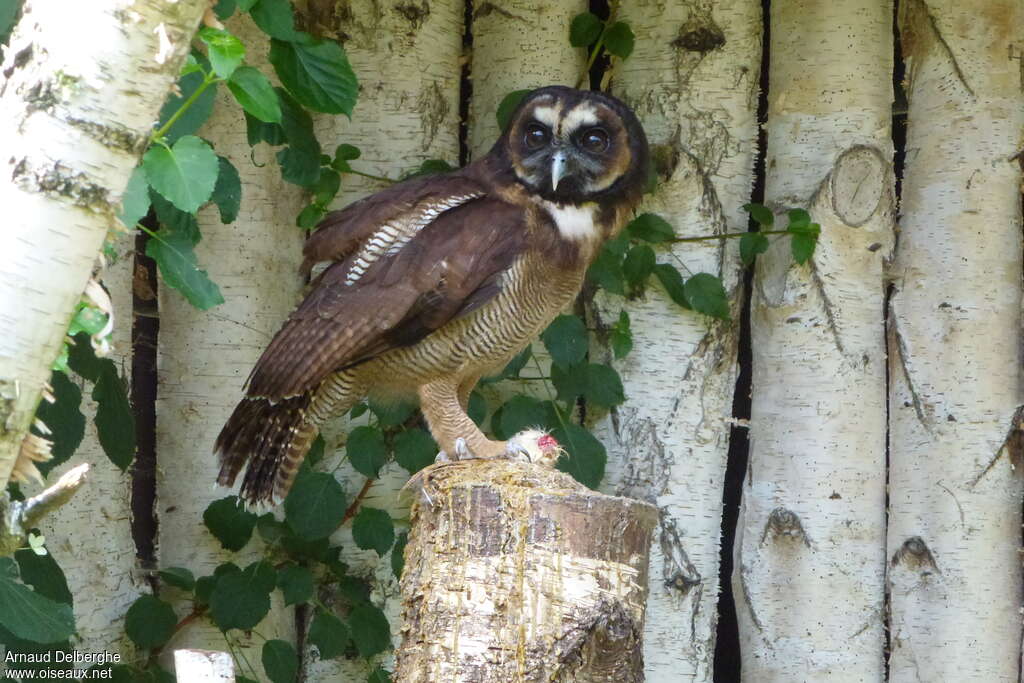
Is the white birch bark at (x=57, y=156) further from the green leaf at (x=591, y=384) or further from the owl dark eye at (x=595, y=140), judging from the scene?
the green leaf at (x=591, y=384)

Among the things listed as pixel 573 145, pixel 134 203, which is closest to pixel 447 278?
pixel 573 145

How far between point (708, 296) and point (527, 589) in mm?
1741

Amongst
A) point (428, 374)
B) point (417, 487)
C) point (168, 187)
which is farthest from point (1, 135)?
point (428, 374)

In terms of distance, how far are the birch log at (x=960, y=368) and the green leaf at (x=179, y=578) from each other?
2038 mm

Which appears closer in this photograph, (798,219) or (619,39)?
(798,219)

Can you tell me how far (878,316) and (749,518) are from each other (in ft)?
2.36

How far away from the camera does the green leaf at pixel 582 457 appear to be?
3674 mm

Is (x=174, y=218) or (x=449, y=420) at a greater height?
(x=174, y=218)

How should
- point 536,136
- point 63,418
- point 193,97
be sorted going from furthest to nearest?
point 536,136 → point 63,418 → point 193,97

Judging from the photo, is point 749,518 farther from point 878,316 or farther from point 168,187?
point 168,187

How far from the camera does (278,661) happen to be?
12.3 ft

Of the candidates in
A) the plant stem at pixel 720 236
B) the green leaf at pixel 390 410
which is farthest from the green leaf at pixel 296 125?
the plant stem at pixel 720 236

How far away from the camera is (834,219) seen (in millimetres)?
4020

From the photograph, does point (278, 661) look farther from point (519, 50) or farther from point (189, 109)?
point (519, 50)
